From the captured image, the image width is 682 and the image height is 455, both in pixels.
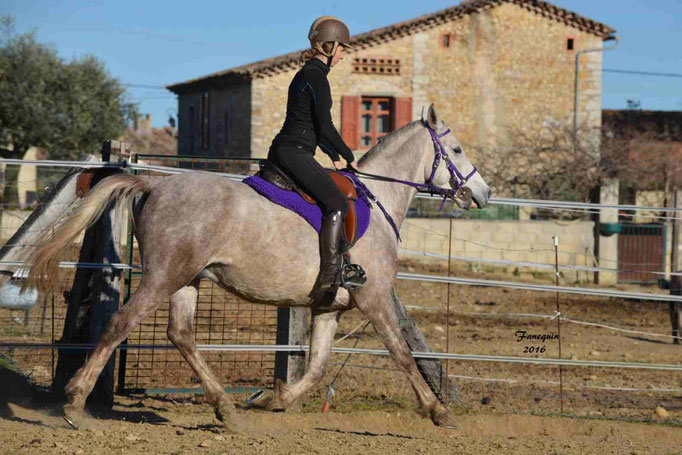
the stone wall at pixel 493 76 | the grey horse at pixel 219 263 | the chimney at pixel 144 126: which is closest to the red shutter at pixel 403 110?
the stone wall at pixel 493 76

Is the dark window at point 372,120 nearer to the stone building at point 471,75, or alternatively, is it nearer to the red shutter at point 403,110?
the stone building at point 471,75

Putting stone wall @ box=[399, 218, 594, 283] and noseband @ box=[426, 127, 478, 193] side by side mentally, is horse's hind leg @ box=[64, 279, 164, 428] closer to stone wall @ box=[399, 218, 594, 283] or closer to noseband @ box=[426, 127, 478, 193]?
noseband @ box=[426, 127, 478, 193]

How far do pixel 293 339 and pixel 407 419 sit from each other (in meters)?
1.24

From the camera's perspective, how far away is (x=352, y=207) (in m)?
6.18

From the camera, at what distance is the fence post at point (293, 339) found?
779 cm

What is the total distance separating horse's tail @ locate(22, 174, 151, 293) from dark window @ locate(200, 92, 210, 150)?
31.1 metres

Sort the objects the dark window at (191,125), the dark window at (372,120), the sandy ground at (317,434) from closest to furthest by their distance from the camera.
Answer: the sandy ground at (317,434), the dark window at (372,120), the dark window at (191,125)

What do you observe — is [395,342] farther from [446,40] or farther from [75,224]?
[446,40]

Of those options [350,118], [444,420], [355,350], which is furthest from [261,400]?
[350,118]

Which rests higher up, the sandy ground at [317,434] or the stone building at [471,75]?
the stone building at [471,75]

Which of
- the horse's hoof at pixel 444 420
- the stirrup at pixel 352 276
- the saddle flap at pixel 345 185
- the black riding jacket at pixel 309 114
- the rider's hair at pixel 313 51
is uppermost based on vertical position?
the rider's hair at pixel 313 51

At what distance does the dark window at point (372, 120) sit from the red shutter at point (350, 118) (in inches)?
22.3

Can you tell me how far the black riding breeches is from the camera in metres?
6.04

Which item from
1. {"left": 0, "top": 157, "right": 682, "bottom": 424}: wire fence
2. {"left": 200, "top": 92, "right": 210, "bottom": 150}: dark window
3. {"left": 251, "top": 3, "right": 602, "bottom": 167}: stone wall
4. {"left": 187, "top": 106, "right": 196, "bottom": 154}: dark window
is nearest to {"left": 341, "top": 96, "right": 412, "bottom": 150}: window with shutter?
{"left": 251, "top": 3, "right": 602, "bottom": 167}: stone wall
